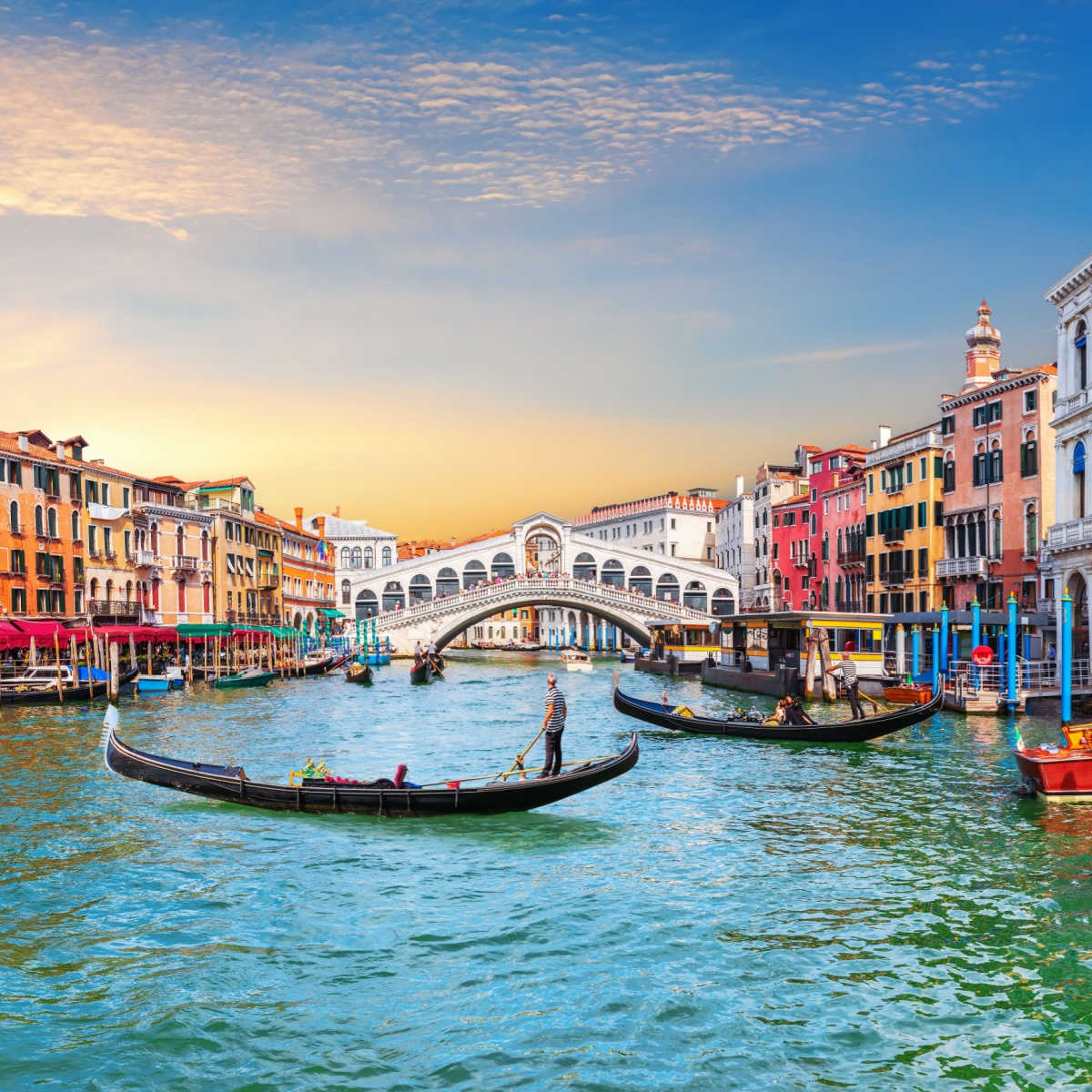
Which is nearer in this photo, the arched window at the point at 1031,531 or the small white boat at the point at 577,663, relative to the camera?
the arched window at the point at 1031,531

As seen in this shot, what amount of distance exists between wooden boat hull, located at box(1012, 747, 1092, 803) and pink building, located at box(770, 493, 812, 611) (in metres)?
30.6

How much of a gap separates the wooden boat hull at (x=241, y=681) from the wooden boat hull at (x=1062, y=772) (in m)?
24.1

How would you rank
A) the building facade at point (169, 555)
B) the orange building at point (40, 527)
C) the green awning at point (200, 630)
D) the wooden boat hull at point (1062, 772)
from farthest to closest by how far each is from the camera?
the building facade at point (169, 555), the green awning at point (200, 630), the orange building at point (40, 527), the wooden boat hull at point (1062, 772)

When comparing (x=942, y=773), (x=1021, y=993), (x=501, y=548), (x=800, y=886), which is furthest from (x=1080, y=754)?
(x=501, y=548)

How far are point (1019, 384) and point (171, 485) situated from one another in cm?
2663

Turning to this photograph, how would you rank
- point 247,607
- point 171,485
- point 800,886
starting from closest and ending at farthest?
point 800,886
point 171,485
point 247,607

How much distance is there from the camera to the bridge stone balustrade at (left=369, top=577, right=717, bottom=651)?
48.2m

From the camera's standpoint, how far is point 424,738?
1939 cm

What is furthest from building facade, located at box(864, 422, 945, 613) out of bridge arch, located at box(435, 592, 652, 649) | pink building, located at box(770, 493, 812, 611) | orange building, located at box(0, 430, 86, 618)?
orange building, located at box(0, 430, 86, 618)

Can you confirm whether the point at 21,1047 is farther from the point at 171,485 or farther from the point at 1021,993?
the point at 171,485

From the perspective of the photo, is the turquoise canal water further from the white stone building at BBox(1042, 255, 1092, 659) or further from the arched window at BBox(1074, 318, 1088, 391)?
the arched window at BBox(1074, 318, 1088, 391)

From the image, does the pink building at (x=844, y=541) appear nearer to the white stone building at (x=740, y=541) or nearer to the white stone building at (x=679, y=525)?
the white stone building at (x=740, y=541)

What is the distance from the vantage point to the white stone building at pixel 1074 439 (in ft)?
66.3

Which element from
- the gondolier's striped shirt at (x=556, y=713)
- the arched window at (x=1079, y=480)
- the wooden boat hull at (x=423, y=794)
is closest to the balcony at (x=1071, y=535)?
the arched window at (x=1079, y=480)
